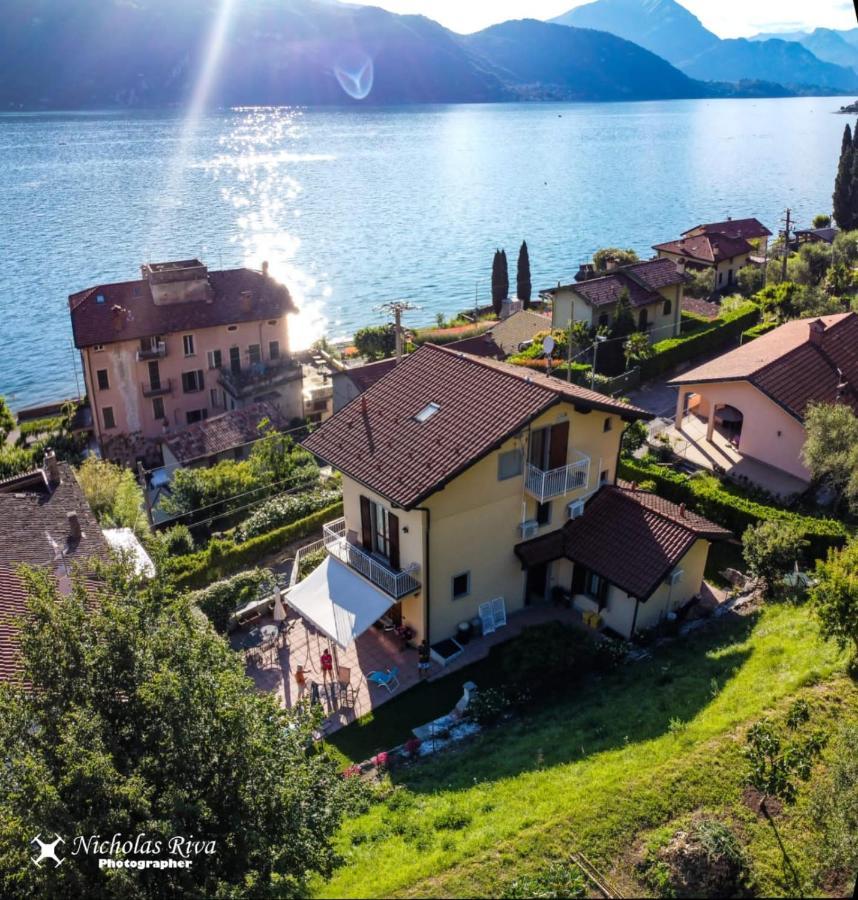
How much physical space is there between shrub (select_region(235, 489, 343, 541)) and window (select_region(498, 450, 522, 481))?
33.3 ft

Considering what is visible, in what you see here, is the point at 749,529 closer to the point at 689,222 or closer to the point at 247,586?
the point at 247,586

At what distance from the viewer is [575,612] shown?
25.4m

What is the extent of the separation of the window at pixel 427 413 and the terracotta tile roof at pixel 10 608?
33.6 ft

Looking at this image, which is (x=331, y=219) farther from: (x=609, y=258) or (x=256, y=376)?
(x=256, y=376)

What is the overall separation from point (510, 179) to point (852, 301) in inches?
5307

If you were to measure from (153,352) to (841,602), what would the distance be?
4279 cm

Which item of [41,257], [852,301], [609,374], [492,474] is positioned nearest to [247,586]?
[492,474]

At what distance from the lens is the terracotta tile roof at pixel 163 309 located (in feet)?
157

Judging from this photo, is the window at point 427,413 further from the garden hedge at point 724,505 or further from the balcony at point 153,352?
the balcony at point 153,352

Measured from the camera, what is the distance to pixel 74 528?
23.5 m

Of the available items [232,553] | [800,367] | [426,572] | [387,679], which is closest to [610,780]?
[387,679]

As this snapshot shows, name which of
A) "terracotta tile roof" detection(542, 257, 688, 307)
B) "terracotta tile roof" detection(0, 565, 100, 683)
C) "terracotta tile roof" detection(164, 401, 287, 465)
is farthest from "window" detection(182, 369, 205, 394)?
"terracotta tile roof" detection(0, 565, 100, 683)

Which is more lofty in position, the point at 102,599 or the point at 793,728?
the point at 102,599

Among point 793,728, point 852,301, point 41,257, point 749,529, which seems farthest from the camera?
point 41,257
